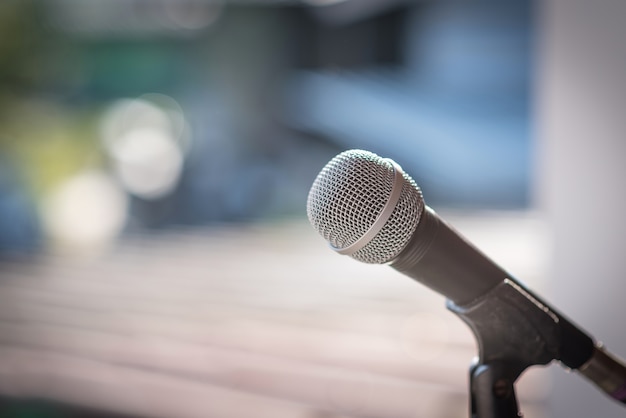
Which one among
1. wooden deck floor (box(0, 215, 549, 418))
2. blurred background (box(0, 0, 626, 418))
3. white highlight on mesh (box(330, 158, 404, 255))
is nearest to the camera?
white highlight on mesh (box(330, 158, 404, 255))

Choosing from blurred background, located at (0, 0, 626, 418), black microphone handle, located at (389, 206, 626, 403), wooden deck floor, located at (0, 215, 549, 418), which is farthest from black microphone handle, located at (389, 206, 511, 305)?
wooden deck floor, located at (0, 215, 549, 418)

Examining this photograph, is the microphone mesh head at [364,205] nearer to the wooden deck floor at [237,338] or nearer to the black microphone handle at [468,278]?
the black microphone handle at [468,278]

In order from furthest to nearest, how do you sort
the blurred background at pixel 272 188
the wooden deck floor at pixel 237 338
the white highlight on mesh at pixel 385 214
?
the wooden deck floor at pixel 237 338 → the blurred background at pixel 272 188 → the white highlight on mesh at pixel 385 214

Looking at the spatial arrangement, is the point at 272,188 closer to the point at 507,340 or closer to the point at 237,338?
the point at 237,338

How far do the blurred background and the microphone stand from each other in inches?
26.2

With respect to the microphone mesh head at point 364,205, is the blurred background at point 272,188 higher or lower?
higher

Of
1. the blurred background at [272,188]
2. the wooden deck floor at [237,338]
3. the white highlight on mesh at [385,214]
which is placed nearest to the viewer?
the white highlight on mesh at [385,214]

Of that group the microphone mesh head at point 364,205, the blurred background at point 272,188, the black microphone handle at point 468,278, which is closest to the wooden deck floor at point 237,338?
the blurred background at point 272,188

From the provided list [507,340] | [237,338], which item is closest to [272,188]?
[237,338]

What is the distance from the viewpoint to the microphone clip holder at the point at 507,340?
0.77 m

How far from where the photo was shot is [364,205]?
0.71m

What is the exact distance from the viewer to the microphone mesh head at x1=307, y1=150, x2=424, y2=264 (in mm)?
703

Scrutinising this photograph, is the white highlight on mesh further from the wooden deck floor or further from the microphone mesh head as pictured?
the wooden deck floor

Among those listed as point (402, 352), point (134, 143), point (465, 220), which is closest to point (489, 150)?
point (465, 220)
